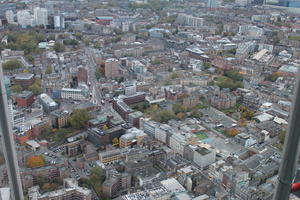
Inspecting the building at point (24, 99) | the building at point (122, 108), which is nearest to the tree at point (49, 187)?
the building at point (122, 108)

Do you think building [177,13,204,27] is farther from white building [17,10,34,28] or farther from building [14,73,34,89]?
building [14,73,34,89]

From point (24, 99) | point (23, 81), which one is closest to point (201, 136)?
point (24, 99)

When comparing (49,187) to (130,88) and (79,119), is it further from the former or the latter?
(130,88)

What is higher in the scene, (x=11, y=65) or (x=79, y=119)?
(x=11, y=65)

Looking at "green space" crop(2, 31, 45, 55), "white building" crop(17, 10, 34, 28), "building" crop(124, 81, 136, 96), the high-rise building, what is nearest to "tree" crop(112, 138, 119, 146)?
"building" crop(124, 81, 136, 96)

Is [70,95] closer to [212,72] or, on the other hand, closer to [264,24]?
[212,72]

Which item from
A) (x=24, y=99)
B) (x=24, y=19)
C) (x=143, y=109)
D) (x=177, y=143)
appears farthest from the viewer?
(x=24, y=19)

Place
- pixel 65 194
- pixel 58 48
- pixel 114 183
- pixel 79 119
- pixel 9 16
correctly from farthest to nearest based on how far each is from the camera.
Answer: pixel 9 16
pixel 58 48
pixel 79 119
pixel 114 183
pixel 65 194
